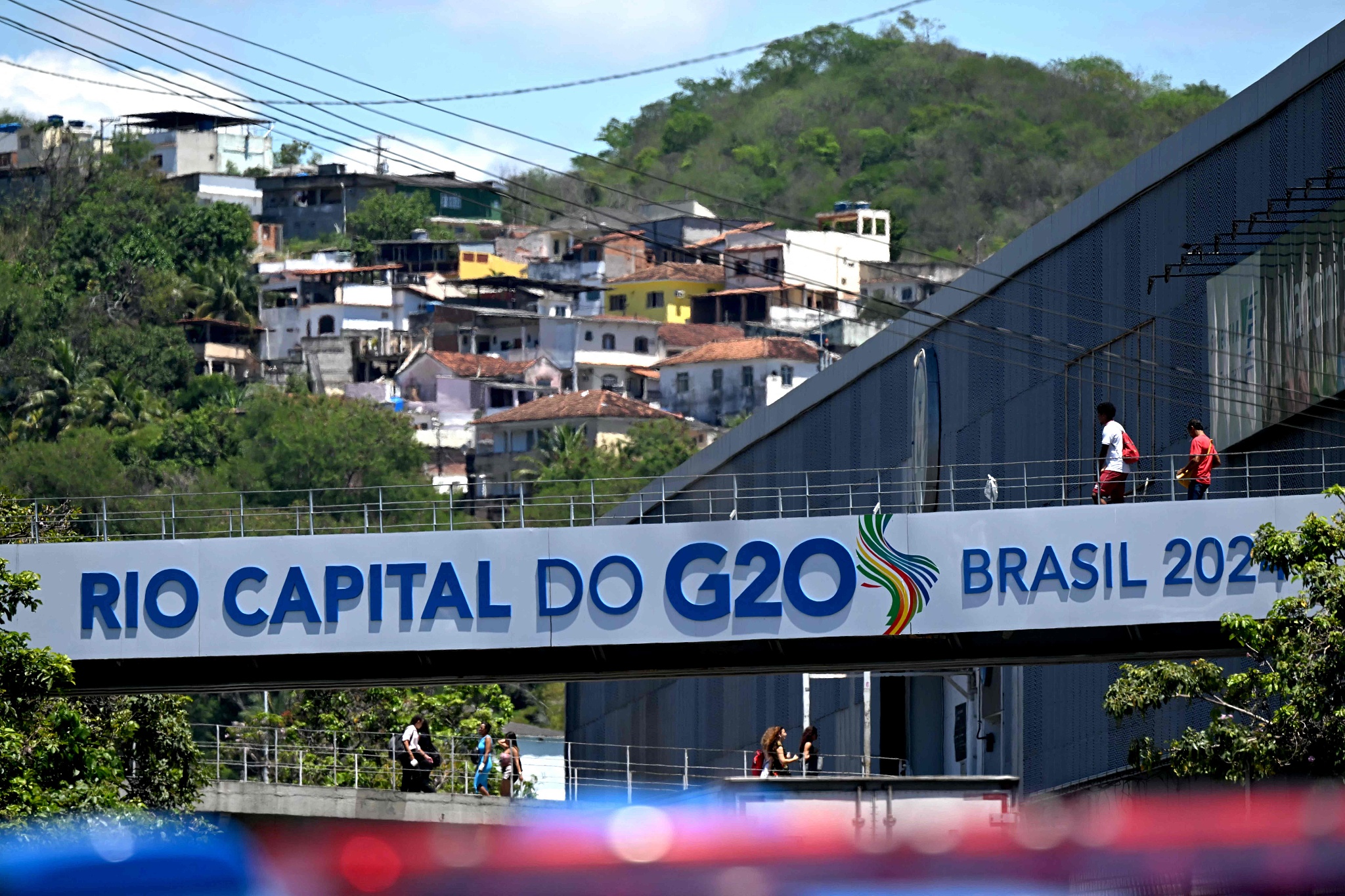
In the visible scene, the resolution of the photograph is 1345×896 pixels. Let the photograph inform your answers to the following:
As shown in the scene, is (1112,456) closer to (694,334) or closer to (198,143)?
(694,334)

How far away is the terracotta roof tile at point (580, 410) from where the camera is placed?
4456 inches

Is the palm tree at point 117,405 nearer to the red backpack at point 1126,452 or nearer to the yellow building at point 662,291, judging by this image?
the yellow building at point 662,291

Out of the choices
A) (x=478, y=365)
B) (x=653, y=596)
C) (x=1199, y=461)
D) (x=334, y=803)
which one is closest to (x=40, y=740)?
(x=653, y=596)

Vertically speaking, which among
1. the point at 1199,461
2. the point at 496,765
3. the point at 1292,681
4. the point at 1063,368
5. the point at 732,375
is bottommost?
the point at 496,765

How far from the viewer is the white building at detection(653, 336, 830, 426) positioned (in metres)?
115

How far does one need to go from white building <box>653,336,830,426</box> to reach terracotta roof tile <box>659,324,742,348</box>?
6.45 meters

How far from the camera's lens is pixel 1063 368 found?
32250 mm

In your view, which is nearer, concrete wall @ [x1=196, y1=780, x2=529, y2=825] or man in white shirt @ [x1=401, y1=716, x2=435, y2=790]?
man in white shirt @ [x1=401, y1=716, x2=435, y2=790]

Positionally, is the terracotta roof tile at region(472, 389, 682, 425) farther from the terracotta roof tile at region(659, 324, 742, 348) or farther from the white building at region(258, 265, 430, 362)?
the white building at region(258, 265, 430, 362)

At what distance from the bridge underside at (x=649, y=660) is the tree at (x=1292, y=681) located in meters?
2.89

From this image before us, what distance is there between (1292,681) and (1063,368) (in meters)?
15.2

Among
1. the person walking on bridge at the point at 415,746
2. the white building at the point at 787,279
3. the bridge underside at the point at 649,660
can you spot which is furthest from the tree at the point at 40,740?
the white building at the point at 787,279

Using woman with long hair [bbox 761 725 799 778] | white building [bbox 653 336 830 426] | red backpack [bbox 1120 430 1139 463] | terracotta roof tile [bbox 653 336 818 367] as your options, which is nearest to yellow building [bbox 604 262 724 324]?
terracotta roof tile [bbox 653 336 818 367]

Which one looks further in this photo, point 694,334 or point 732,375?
point 694,334
